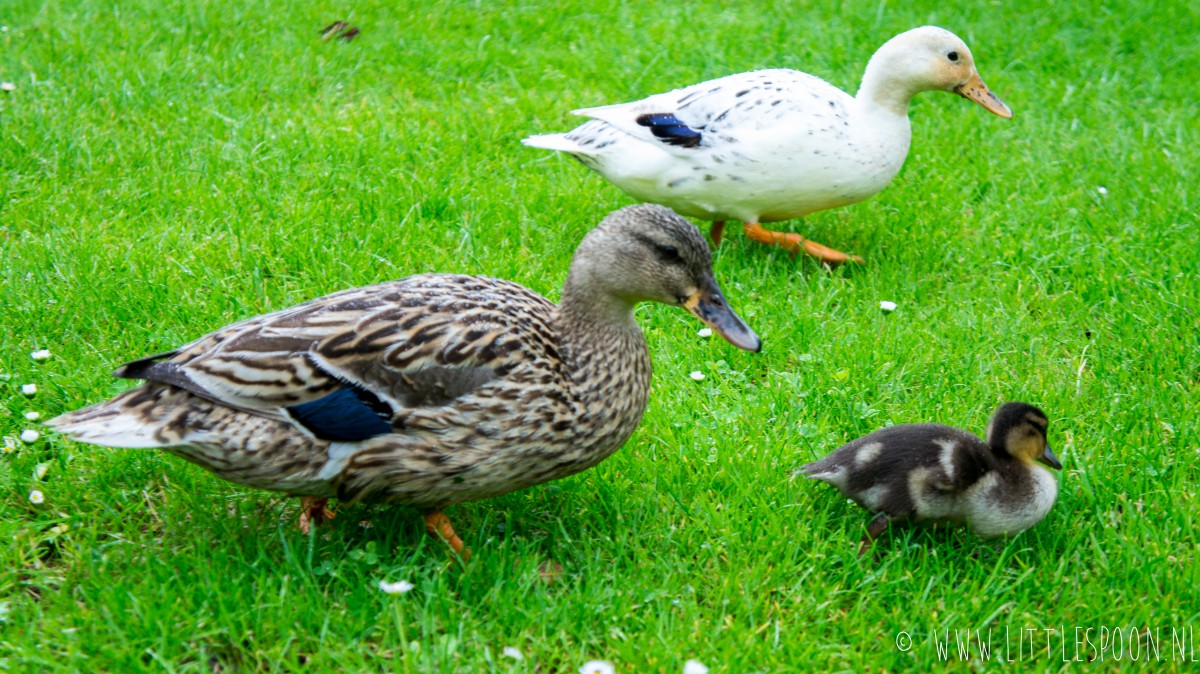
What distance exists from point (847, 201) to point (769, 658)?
8.45ft

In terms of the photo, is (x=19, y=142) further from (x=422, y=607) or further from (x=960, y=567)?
(x=960, y=567)

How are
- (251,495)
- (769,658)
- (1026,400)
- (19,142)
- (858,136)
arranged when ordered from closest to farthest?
(769,658)
(251,495)
(1026,400)
(858,136)
(19,142)

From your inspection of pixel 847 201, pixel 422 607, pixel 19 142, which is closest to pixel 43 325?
pixel 19 142

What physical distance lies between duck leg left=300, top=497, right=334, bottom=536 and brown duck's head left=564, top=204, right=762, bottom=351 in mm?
950

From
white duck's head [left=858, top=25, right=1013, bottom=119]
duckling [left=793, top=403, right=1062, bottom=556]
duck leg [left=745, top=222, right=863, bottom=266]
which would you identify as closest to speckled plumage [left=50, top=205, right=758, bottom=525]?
duckling [left=793, top=403, right=1062, bottom=556]

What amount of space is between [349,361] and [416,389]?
19cm

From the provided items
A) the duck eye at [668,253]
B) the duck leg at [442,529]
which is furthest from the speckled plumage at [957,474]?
the duck leg at [442,529]

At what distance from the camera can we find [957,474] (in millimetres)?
3111

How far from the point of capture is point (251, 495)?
11.2 ft

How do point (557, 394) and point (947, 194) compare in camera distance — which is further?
point (947, 194)

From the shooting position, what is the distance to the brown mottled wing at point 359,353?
2.88 metres

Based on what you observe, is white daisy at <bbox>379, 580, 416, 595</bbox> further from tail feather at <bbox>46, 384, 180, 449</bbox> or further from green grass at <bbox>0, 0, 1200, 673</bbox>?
tail feather at <bbox>46, 384, 180, 449</bbox>

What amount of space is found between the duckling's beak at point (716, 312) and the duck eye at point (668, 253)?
0.44ft

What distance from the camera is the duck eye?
3088 mm
